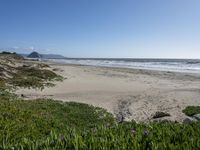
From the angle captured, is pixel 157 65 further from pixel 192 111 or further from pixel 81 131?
pixel 81 131

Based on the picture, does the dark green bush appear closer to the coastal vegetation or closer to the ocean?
the coastal vegetation

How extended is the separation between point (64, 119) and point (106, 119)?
5.55ft

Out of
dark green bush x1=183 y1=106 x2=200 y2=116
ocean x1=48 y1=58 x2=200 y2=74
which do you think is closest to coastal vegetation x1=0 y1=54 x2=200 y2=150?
dark green bush x1=183 y1=106 x2=200 y2=116

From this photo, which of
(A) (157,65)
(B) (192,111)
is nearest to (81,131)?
(B) (192,111)

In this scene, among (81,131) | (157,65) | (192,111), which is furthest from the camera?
(157,65)

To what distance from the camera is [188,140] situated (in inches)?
187

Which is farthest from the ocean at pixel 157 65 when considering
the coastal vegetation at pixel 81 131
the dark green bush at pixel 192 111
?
the coastal vegetation at pixel 81 131

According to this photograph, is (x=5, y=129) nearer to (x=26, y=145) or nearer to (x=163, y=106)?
(x=26, y=145)

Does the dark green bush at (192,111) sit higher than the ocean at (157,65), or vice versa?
the dark green bush at (192,111)

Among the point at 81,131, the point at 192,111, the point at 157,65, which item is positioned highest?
the point at 81,131

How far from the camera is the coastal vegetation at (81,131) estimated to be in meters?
4.49

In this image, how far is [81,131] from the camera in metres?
5.82

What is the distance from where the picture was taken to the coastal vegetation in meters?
4.49

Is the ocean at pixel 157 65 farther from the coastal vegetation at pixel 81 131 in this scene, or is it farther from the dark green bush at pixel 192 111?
the coastal vegetation at pixel 81 131
